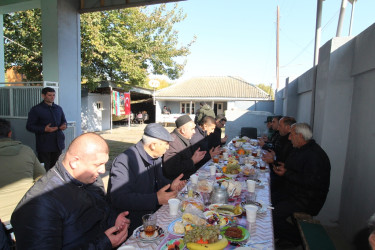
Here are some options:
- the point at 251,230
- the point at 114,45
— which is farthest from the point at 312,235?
the point at 114,45

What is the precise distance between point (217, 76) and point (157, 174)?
25840mm

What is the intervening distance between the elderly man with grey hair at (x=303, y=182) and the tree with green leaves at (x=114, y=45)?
956 centimetres

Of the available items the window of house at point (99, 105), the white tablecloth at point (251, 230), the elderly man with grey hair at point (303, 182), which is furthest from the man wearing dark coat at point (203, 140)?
the window of house at point (99, 105)

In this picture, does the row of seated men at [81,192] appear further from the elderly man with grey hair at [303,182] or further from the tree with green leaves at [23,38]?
the tree with green leaves at [23,38]

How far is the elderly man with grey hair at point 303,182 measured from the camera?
2.91 metres

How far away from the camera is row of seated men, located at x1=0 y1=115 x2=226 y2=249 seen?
4.29ft

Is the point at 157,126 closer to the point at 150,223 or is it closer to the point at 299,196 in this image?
the point at 150,223

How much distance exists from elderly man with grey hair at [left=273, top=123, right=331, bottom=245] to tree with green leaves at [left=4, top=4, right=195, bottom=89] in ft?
31.4

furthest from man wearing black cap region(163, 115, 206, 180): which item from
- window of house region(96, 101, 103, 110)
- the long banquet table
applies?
window of house region(96, 101, 103, 110)

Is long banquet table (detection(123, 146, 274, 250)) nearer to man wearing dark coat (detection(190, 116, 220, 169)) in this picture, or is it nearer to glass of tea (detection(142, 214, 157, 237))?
glass of tea (detection(142, 214, 157, 237))

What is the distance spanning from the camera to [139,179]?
2281 millimetres

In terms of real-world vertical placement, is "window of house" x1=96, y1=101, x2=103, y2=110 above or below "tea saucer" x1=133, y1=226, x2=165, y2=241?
above

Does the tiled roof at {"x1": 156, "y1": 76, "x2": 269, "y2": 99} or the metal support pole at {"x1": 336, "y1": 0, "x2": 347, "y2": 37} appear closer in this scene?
the metal support pole at {"x1": 336, "y1": 0, "x2": 347, "y2": 37}

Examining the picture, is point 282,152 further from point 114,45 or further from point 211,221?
point 114,45
